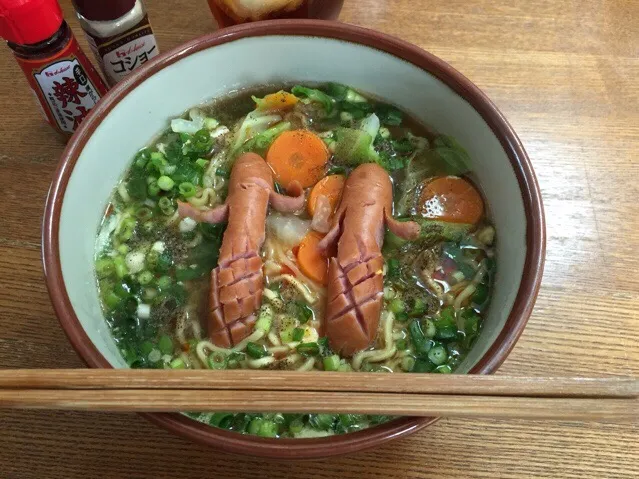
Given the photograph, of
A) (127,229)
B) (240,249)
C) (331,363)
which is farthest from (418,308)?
(127,229)

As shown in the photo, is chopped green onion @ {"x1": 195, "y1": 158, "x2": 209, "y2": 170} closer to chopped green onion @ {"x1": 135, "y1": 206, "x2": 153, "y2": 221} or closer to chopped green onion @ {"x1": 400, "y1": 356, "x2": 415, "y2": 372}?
chopped green onion @ {"x1": 135, "y1": 206, "x2": 153, "y2": 221}

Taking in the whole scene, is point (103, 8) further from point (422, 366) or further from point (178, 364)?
point (422, 366)

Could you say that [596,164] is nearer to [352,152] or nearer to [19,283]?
[352,152]

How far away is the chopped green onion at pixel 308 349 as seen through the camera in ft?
4.60

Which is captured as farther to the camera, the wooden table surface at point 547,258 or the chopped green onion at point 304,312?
the chopped green onion at point 304,312

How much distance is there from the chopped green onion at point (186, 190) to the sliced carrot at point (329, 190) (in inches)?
13.9

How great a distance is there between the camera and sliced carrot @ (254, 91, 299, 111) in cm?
176

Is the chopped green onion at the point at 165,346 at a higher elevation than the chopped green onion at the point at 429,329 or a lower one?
higher

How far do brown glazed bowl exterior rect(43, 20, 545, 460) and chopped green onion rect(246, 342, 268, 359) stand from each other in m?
0.35

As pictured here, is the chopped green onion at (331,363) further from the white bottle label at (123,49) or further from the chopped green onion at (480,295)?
the white bottle label at (123,49)

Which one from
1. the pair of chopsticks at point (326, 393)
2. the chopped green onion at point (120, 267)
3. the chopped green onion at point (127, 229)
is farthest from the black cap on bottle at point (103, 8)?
the pair of chopsticks at point (326, 393)

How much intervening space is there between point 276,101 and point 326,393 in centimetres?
106

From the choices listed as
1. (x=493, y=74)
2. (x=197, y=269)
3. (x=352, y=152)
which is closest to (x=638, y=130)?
(x=493, y=74)

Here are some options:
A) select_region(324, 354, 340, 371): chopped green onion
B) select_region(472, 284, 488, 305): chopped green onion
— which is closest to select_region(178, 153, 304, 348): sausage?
select_region(324, 354, 340, 371): chopped green onion
